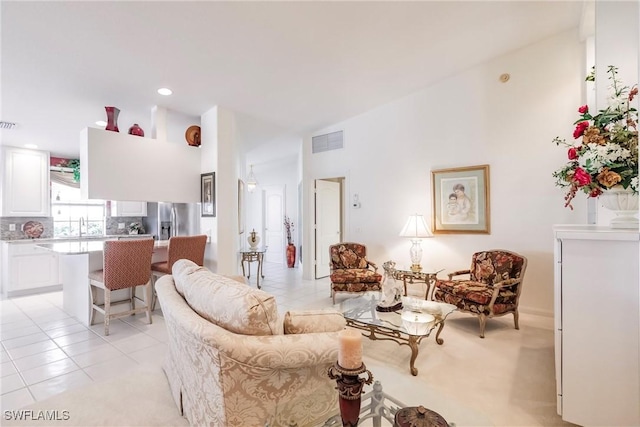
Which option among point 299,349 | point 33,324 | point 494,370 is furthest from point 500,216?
point 33,324

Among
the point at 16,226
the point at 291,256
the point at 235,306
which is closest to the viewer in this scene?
the point at 235,306

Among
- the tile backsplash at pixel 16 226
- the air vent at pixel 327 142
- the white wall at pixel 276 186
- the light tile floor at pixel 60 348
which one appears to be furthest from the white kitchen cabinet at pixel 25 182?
the air vent at pixel 327 142

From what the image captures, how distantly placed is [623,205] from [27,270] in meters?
7.42

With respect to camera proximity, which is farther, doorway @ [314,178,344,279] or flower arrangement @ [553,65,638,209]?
doorway @ [314,178,344,279]

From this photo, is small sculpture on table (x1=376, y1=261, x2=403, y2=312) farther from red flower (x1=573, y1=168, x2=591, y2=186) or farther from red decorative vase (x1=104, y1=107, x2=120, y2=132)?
red decorative vase (x1=104, y1=107, x2=120, y2=132)

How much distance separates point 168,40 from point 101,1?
55cm

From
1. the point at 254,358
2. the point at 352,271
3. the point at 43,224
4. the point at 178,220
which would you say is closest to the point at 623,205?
the point at 254,358

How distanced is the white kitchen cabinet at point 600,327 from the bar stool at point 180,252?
11.8 ft

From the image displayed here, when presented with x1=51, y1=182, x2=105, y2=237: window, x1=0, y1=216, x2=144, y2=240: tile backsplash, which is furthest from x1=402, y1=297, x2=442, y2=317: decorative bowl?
x1=51, y1=182, x2=105, y2=237: window

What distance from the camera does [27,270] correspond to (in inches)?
192

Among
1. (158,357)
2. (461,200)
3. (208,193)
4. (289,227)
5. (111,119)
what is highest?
(111,119)

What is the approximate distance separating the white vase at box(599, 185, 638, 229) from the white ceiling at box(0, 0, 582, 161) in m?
2.09

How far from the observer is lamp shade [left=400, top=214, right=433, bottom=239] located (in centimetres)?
406

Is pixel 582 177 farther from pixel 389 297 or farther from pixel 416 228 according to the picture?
pixel 416 228
